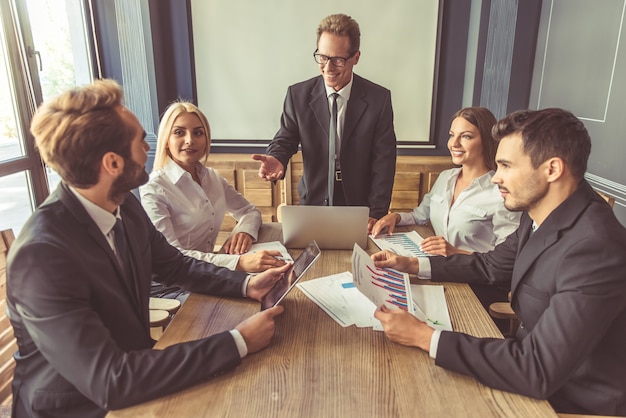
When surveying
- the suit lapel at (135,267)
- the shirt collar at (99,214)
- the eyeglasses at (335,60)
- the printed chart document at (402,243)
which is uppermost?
the eyeglasses at (335,60)

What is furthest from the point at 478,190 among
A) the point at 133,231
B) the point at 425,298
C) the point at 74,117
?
the point at 74,117

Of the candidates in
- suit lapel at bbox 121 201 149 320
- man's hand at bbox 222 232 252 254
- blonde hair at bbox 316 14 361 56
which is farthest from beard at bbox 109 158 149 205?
blonde hair at bbox 316 14 361 56

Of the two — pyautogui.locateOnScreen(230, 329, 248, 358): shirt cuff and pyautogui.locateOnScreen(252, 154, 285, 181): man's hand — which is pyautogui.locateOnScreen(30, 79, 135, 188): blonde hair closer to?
pyautogui.locateOnScreen(230, 329, 248, 358): shirt cuff

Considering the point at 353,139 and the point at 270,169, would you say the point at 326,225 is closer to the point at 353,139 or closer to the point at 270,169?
the point at 270,169

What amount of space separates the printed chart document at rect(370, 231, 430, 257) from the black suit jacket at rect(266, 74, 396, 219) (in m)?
0.40

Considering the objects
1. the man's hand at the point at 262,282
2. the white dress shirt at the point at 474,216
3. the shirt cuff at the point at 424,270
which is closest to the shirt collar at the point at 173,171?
the man's hand at the point at 262,282

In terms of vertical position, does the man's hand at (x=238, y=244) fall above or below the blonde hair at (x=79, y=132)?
below

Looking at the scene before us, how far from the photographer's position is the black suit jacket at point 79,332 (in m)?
0.90

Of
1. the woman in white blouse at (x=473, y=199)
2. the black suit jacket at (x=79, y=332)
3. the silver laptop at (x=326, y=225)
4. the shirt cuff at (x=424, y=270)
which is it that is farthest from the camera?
the woman in white blouse at (x=473, y=199)

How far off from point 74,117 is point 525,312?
127 cm

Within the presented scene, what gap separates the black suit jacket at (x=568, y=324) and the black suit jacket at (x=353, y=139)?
127 centimetres

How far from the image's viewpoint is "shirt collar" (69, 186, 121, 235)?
107 cm

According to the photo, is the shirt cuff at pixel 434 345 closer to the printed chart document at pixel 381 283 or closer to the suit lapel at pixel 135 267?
the printed chart document at pixel 381 283

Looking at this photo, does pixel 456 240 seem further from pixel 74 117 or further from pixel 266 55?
pixel 266 55
